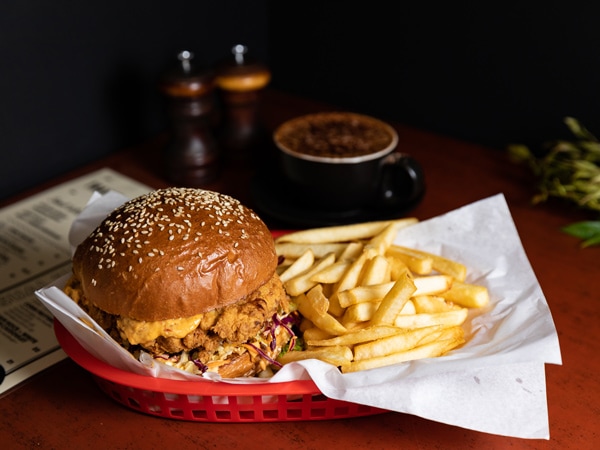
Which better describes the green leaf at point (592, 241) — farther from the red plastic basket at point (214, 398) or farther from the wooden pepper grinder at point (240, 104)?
the wooden pepper grinder at point (240, 104)

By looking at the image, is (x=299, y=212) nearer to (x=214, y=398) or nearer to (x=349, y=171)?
(x=349, y=171)

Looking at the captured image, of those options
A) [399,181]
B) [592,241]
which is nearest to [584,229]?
[592,241]

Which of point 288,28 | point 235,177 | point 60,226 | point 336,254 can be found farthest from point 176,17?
point 336,254

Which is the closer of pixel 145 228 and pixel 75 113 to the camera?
pixel 145 228

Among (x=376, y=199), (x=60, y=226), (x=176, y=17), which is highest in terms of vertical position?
(x=176, y=17)

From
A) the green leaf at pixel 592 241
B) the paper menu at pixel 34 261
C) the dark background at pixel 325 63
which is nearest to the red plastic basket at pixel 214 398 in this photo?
the paper menu at pixel 34 261

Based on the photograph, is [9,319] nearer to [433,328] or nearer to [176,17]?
[433,328]
